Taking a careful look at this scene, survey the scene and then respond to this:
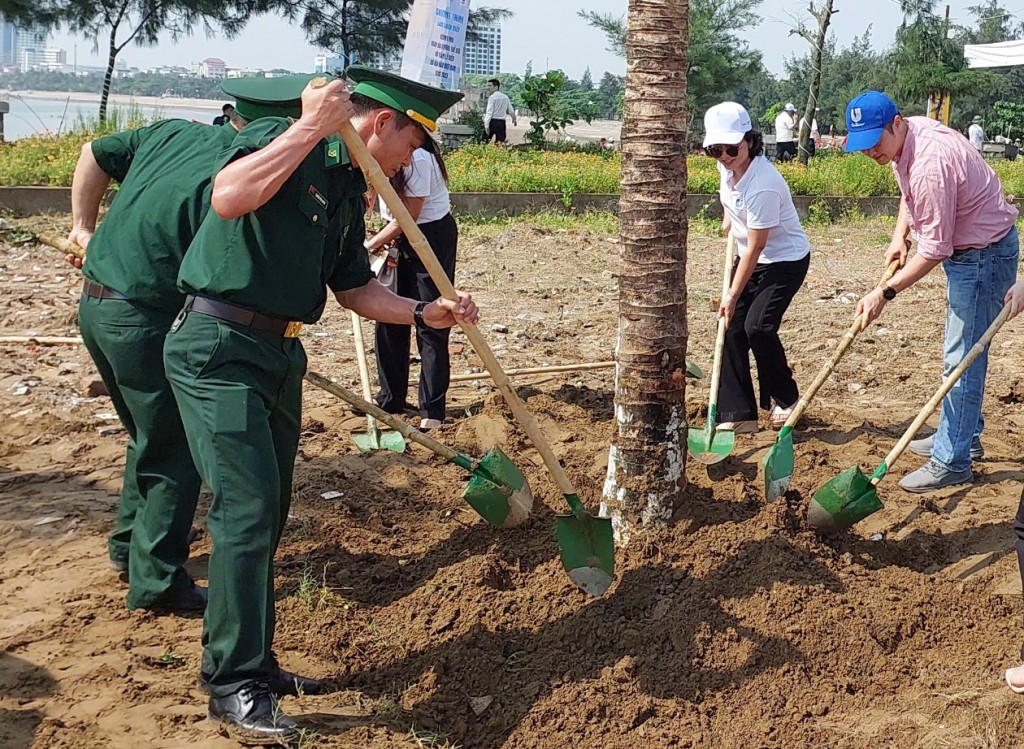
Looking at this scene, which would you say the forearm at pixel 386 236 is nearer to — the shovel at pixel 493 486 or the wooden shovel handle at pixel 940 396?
the shovel at pixel 493 486

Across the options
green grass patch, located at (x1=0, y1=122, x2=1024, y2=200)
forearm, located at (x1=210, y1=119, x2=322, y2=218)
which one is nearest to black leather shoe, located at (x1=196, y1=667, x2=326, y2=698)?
forearm, located at (x1=210, y1=119, x2=322, y2=218)

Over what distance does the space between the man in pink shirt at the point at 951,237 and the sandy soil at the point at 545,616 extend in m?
0.28

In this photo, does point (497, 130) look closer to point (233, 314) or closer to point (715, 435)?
point (715, 435)

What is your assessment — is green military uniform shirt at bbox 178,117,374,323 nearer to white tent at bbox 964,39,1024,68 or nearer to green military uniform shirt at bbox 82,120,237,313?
green military uniform shirt at bbox 82,120,237,313

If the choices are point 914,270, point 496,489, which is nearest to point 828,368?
point 914,270

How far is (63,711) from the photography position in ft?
10.7

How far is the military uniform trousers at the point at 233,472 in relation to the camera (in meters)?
3.10

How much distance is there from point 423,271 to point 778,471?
7.51 ft

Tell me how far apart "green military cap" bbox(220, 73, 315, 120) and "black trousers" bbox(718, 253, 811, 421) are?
3.13 meters

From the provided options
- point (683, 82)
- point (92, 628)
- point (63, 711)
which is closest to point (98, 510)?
point (92, 628)

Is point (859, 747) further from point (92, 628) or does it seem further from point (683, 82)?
point (92, 628)

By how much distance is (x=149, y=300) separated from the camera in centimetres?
365

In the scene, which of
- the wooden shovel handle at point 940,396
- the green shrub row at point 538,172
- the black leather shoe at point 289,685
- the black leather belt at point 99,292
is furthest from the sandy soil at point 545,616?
the green shrub row at point 538,172

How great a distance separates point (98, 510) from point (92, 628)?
116cm
